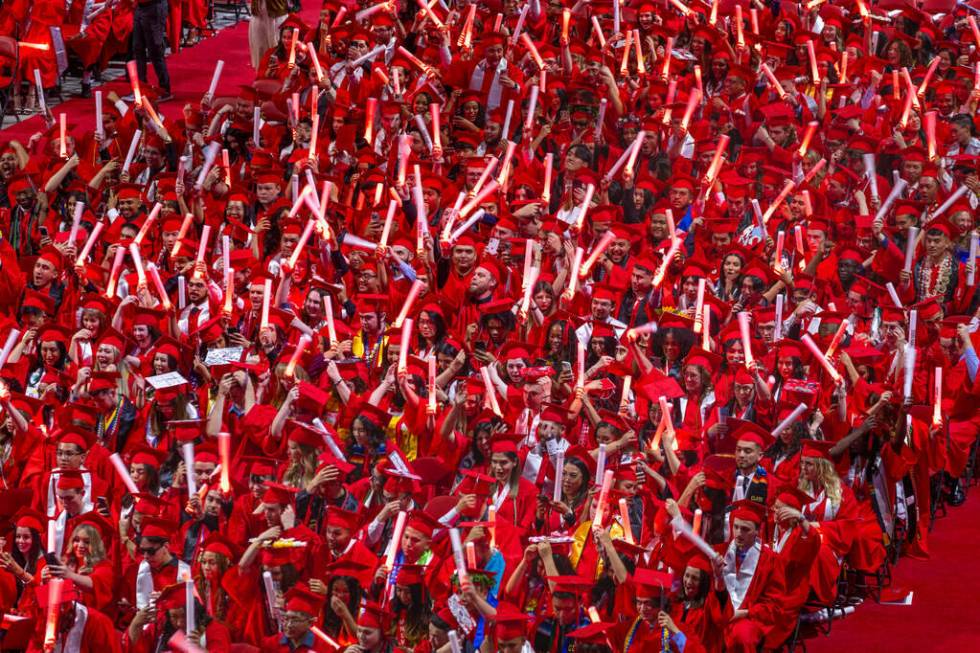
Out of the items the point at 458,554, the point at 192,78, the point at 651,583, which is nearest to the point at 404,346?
the point at 458,554

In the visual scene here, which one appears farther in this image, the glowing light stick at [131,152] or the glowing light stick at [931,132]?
the glowing light stick at [131,152]

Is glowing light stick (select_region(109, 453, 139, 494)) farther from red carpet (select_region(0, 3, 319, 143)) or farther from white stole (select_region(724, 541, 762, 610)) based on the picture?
red carpet (select_region(0, 3, 319, 143))

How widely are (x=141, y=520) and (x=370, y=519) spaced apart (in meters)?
1.15

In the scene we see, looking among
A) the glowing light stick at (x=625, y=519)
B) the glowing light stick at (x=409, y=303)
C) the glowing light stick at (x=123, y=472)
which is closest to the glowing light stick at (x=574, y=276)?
the glowing light stick at (x=409, y=303)

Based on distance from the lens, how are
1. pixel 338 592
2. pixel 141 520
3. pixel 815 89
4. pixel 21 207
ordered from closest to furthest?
pixel 338 592 → pixel 141 520 → pixel 21 207 → pixel 815 89

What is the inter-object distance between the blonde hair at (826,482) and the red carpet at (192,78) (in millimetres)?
7001

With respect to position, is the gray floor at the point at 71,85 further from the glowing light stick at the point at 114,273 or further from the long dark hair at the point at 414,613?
the long dark hair at the point at 414,613

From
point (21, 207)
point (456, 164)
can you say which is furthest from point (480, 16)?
point (21, 207)

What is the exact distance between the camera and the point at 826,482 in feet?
32.4

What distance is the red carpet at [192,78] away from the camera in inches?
592

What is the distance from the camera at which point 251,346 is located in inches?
448

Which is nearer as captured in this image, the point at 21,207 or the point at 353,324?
the point at 353,324

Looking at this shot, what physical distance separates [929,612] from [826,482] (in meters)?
0.87

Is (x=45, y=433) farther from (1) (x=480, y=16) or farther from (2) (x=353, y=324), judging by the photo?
(1) (x=480, y=16)
